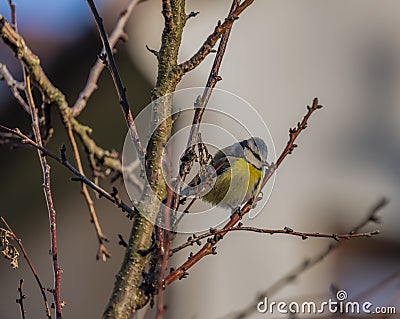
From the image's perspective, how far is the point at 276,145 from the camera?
4238 mm

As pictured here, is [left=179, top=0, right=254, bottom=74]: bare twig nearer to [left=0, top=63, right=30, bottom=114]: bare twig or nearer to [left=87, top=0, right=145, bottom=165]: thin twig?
[left=87, top=0, right=145, bottom=165]: thin twig

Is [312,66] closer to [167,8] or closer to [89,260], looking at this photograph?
[89,260]

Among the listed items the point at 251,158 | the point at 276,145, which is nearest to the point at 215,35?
the point at 251,158

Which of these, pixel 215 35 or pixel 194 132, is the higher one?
pixel 215 35

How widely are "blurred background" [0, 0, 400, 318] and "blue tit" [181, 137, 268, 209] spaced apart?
1.71 metres

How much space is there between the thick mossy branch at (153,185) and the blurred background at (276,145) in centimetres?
247

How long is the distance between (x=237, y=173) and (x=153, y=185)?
0.89 metres

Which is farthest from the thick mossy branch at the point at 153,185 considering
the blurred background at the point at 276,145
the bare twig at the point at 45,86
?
the blurred background at the point at 276,145

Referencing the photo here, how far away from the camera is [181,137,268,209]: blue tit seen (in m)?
1.80

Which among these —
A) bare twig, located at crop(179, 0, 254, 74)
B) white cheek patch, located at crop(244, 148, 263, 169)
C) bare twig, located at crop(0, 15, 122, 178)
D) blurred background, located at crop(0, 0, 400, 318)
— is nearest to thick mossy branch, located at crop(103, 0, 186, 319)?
bare twig, located at crop(179, 0, 254, 74)

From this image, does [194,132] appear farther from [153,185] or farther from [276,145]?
[276,145]

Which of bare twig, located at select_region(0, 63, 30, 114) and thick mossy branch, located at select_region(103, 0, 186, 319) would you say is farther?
bare twig, located at select_region(0, 63, 30, 114)

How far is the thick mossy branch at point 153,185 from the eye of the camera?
0.93 metres

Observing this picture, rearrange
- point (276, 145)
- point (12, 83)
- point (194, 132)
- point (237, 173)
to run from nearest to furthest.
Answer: point (194, 132) < point (12, 83) < point (237, 173) < point (276, 145)
